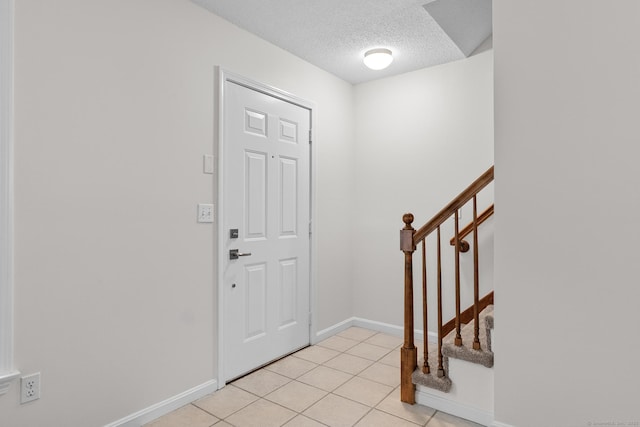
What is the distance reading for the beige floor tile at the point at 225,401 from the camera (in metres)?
2.09

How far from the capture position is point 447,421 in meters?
1.98

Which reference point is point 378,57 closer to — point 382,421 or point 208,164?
point 208,164

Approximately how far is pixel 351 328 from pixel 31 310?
2625 mm

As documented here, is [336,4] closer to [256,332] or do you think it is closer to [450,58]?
[450,58]

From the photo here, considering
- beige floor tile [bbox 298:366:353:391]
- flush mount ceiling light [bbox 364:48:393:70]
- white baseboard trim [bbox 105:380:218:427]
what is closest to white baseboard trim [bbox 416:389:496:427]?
beige floor tile [bbox 298:366:353:391]

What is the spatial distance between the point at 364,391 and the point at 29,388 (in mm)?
1742

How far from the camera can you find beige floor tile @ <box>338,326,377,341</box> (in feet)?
10.9

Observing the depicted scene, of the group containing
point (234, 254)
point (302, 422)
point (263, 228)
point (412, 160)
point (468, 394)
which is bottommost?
point (302, 422)

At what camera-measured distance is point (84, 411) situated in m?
1.73

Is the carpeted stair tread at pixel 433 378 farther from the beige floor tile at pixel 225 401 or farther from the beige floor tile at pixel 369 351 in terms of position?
the beige floor tile at pixel 225 401

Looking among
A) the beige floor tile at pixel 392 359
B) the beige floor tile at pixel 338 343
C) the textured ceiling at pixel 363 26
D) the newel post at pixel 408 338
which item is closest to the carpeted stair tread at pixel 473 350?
the newel post at pixel 408 338

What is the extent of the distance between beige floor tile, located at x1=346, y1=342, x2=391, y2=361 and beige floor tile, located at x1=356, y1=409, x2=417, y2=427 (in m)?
0.79

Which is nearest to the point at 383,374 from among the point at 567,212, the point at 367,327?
the point at 367,327

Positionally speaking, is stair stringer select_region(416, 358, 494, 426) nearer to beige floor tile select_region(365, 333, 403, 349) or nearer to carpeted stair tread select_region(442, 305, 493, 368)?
carpeted stair tread select_region(442, 305, 493, 368)
